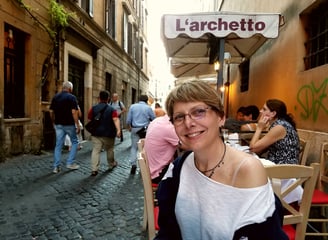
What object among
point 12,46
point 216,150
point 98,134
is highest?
point 12,46

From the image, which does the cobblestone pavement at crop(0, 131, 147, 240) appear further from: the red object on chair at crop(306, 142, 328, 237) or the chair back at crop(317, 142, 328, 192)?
the chair back at crop(317, 142, 328, 192)

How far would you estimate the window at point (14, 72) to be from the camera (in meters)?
7.50

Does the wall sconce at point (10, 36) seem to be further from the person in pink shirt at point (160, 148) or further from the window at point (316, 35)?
the window at point (316, 35)

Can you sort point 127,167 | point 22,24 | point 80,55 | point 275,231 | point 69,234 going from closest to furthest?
point 275,231 < point 69,234 < point 127,167 < point 22,24 < point 80,55

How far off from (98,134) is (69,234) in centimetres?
308

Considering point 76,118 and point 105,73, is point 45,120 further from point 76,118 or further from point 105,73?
point 105,73

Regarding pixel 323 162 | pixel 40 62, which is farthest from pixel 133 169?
pixel 40 62

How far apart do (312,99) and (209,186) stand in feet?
13.7

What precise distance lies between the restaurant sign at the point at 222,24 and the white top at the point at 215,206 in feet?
14.1

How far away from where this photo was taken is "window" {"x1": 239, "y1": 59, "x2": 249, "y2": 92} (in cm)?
1095

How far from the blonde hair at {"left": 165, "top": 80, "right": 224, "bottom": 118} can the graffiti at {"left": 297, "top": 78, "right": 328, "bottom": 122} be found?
140 inches

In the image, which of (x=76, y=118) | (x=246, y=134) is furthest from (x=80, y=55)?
(x=246, y=134)

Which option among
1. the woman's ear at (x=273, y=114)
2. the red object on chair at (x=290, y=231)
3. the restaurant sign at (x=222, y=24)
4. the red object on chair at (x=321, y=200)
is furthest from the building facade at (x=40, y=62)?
the red object on chair at (x=290, y=231)

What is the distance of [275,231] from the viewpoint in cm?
120
